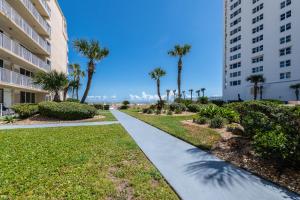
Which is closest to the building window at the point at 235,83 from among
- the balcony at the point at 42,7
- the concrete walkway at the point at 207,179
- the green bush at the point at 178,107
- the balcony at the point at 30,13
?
the green bush at the point at 178,107

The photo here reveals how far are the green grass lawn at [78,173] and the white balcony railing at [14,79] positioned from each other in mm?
12303

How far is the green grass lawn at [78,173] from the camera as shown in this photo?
13.4 ft

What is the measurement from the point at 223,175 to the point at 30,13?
28.3 metres

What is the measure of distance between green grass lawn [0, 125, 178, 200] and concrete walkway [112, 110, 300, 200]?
0.34 m

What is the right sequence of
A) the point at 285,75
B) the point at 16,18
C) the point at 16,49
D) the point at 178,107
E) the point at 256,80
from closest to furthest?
the point at 16,49, the point at 16,18, the point at 178,107, the point at 285,75, the point at 256,80

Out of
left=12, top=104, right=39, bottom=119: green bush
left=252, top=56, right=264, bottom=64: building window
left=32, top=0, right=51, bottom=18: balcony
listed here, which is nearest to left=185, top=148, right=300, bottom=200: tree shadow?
left=12, top=104, right=39, bottom=119: green bush

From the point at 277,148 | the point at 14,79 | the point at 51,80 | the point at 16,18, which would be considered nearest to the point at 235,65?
the point at 51,80

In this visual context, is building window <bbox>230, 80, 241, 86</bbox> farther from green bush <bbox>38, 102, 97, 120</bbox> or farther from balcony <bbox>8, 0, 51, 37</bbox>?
green bush <bbox>38, 102, 97, 120</bbox>

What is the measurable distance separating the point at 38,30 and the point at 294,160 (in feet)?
112

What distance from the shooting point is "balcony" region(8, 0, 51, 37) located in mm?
22273

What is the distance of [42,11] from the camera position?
30281 millimetres

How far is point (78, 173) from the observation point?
512cm

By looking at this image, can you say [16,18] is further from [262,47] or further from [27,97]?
[262,47]

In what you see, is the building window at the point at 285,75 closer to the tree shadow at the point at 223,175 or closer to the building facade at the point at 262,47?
the building facade at the point at 262,47
